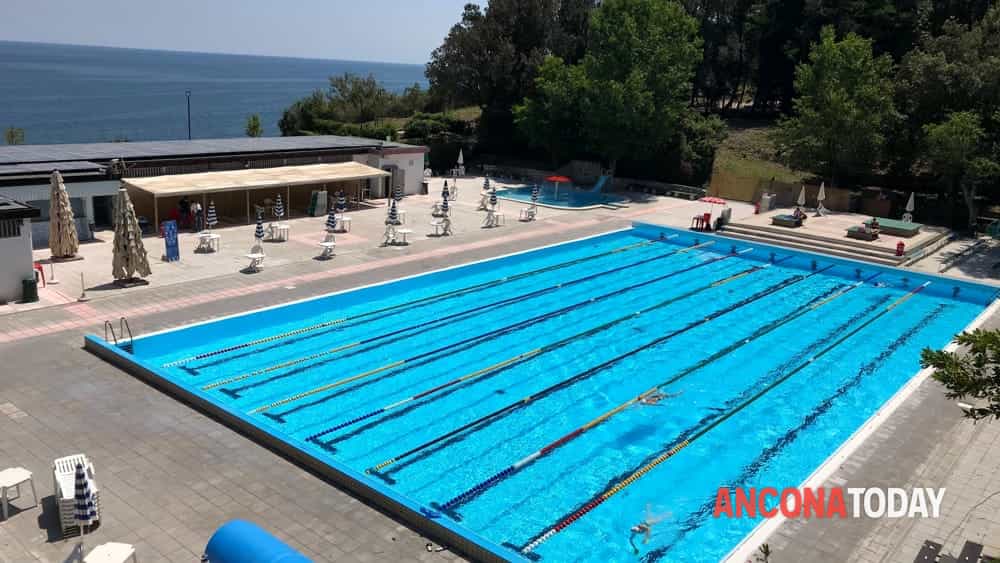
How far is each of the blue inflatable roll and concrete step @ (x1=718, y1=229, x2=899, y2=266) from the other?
78.7ft

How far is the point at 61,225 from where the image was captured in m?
21.8

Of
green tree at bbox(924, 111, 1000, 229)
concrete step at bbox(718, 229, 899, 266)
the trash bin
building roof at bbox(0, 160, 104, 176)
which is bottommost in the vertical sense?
the trash bin

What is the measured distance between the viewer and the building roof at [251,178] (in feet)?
83.9

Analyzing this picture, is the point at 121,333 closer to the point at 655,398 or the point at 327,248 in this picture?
the point at 327,248

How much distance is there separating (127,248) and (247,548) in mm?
14177

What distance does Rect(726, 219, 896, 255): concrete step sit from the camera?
90.1 ft

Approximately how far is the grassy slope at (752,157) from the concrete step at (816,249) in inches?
350

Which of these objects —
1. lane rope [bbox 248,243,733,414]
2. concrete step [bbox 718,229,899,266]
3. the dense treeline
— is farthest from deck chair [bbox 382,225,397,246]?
the dense treeline

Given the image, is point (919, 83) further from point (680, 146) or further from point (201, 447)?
point (201, 447)

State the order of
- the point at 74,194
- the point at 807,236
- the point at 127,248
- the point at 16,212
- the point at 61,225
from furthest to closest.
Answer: the point at 807,236, the point at 74,194, the point at 61,225, the point at 127,248, the point at 16,212

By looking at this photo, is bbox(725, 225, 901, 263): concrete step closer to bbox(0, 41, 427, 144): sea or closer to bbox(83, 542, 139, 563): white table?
bbox(83, 542, 139, 563): white table

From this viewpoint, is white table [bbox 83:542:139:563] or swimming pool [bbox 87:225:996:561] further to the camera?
swimming pool [bbox 87:225:996:561]

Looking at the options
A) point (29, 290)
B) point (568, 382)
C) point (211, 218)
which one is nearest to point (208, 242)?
point (211, 218)

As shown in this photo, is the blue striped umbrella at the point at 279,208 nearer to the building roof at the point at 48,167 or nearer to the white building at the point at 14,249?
the building roof at the point at 48,167
